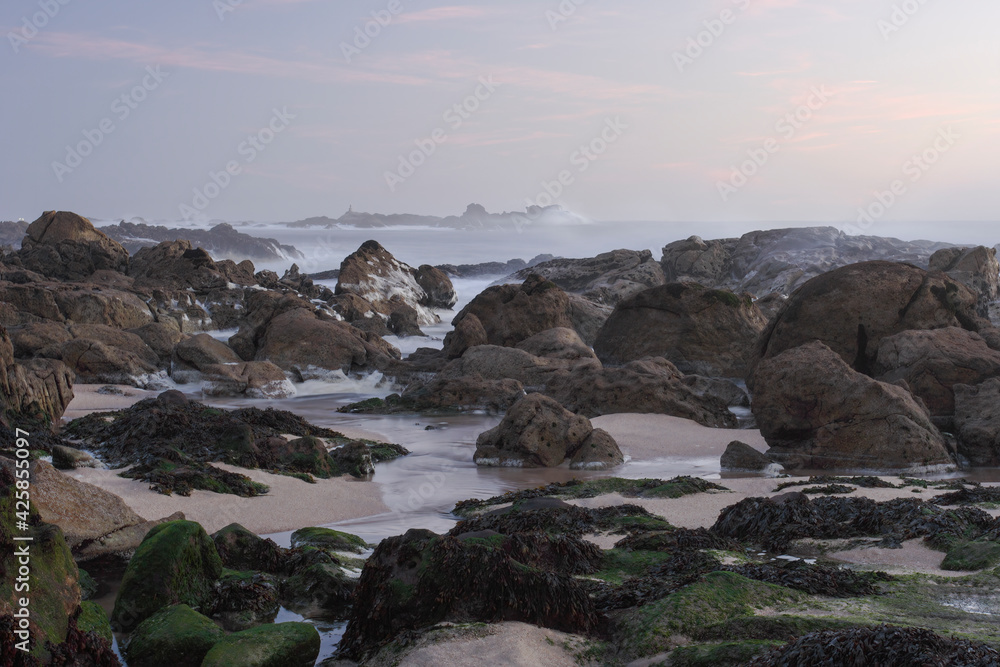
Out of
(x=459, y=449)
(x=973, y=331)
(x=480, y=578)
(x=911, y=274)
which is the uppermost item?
(x=911, y=274)

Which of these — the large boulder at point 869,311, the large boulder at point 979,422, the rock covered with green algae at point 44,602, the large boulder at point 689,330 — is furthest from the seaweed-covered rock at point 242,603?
the large boulder at point 689,330

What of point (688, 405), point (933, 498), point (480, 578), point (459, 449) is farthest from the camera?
point (688, 405)

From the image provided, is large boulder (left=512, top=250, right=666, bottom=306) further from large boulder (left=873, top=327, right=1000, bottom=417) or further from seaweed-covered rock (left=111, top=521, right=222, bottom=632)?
seaweed-covered rock (left=111, top=521, right=222, bottom=632)

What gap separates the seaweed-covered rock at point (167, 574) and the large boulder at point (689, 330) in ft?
49.6

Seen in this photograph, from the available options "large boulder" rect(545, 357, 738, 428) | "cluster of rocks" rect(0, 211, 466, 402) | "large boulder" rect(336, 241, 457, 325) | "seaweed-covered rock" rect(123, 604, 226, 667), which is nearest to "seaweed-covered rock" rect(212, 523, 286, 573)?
"seaweed-covered rock" rect(123, 604, 226, 667)

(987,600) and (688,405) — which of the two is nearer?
(987,600)

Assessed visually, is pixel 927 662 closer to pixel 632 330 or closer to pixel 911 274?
pixel 911 274

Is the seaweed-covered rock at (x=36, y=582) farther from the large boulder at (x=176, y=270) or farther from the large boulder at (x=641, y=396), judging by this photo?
the large boulder at (x=176, y=270)

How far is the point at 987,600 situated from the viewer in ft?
16.7

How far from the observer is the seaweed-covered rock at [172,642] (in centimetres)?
472

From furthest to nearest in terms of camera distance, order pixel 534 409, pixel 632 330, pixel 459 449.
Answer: pixel 632 330
pixel 459 449
pixel 534 409

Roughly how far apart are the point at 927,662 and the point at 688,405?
10.9 metres

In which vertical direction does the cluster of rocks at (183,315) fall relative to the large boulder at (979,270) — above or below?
below

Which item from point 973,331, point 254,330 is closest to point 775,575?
point 973,331
